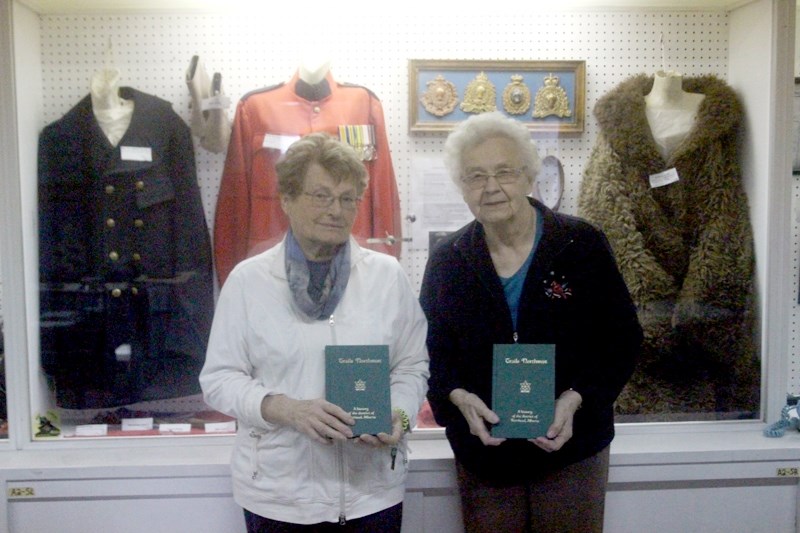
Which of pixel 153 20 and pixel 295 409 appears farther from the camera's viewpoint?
pixel 153 20

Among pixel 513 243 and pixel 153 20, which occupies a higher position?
pixel 153 20

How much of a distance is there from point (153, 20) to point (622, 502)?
7.09ft

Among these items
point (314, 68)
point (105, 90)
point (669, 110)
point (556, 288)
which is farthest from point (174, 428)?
point (669, 110)

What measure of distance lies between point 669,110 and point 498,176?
3.47ft

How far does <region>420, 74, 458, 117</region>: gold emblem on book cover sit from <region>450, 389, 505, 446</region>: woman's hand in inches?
43.5

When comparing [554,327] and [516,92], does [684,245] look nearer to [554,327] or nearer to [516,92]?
[516,92]

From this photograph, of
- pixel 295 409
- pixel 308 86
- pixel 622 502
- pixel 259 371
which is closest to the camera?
pixel 295 409

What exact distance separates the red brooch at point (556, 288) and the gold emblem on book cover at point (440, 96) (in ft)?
3.21

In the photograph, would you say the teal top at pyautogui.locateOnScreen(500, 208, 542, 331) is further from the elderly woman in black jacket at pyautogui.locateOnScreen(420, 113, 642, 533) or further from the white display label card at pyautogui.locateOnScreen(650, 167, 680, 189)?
the white display label card at pyautogui.locateOnScreen(650, 167, 680, 189)

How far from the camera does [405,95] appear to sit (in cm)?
247

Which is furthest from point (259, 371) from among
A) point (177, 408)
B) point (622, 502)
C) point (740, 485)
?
point (740, 485)

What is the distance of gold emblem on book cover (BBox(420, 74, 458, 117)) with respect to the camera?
2.45 metres

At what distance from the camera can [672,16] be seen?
2502mm

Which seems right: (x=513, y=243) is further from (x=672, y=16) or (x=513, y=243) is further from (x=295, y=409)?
(x=672, y=16)
